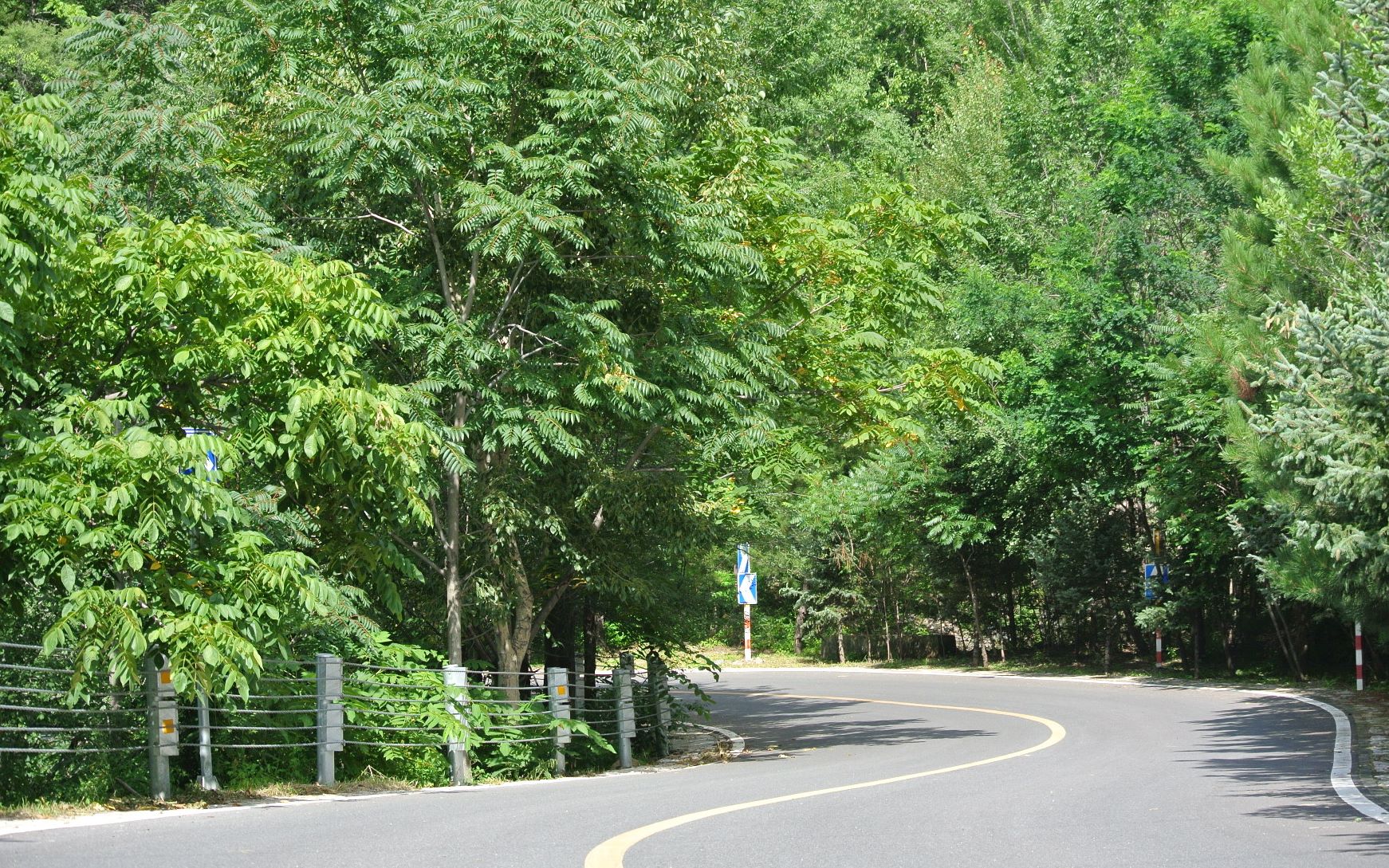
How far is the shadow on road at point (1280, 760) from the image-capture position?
416 inches

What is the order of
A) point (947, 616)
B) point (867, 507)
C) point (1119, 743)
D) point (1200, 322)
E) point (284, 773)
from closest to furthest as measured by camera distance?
point (284, 773) < point (1119, 743) < point (1200, 322) < point (867, 507) < point (947, 616)

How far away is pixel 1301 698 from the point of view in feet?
79.7

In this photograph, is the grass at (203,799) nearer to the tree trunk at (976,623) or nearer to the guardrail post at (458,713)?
the guardrail post at (458,713)

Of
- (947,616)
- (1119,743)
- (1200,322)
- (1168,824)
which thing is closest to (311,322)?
(1168,824)

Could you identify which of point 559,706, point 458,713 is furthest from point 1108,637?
point 458,713

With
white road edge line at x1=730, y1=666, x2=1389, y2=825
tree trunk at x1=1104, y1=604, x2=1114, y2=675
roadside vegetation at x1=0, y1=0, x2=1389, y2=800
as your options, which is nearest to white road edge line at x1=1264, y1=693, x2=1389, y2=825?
white road edge line at x1=730, y1=666, x2=1389, y2=825

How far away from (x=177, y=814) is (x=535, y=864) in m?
3.45

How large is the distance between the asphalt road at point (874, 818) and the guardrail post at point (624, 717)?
1455 millimetres

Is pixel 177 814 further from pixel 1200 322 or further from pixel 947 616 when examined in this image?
pixel 947 616

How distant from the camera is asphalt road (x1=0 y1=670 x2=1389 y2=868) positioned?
834 cm

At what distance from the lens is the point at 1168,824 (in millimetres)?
10023

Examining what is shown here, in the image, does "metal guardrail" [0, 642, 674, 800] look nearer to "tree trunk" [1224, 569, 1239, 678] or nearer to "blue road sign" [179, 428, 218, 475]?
"blue road sign" [179, 428, 218, 475]

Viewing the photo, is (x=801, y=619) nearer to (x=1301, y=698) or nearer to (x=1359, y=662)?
(x=1359, y=662)

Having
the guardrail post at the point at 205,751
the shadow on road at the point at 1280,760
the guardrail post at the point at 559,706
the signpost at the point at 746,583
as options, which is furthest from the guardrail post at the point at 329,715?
the signpost at the point at 746,583
